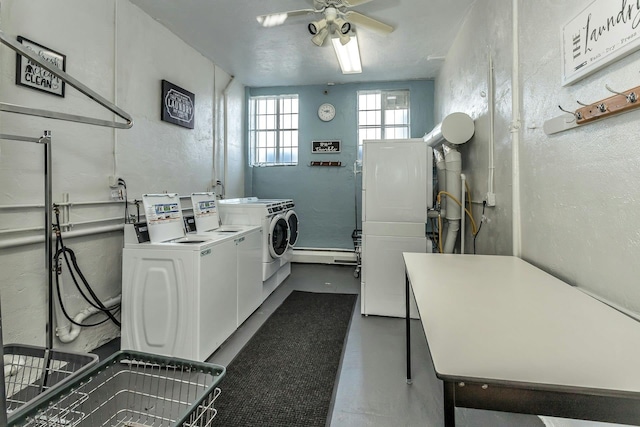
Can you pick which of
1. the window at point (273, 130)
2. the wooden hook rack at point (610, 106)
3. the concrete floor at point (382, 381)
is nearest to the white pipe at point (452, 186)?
the concrete floor at point (382, 381)

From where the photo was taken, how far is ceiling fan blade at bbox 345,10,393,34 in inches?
99.0

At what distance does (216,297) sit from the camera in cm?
230

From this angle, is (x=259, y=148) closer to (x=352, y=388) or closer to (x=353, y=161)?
(x=353, y=161)

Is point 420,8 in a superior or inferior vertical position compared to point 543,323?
superior

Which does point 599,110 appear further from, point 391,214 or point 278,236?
point 278,236

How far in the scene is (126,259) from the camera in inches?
86.7

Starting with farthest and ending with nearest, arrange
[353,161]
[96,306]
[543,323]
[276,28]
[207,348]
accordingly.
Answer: [353,161] → [276,28] → [96,306] → [207,348] → [543,323]

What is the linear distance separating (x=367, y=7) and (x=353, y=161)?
7.97 ft

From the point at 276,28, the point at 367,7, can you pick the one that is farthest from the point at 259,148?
the point at 367,7

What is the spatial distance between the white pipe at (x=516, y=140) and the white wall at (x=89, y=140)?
120 inches

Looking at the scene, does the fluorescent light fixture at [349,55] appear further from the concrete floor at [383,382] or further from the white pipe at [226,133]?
the concrete floor at [383,382]

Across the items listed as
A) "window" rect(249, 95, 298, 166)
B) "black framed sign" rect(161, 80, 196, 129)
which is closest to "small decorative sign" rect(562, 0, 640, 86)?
"black framed sign" rect(161, 80, 196, 129)

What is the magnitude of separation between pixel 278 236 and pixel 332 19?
2.36 m

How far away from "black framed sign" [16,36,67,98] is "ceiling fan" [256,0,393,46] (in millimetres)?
1489
